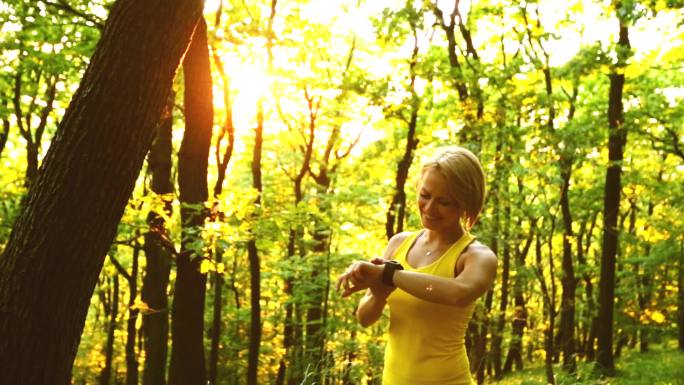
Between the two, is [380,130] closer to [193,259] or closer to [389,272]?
[193,259]

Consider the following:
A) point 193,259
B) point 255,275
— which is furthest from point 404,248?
point 255,275

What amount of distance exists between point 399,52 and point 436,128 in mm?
2432

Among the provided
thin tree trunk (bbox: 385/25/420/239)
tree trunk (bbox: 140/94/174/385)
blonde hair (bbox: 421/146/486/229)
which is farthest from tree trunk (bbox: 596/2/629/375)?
blonde hair (bbox: 421/146/486/229)

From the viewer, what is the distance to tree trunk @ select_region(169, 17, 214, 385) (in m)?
5.83

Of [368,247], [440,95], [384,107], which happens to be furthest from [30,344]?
[368,247]

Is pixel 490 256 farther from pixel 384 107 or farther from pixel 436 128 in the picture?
pixel 436 128

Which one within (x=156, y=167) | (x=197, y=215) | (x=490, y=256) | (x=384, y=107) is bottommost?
(x=490, y=256)

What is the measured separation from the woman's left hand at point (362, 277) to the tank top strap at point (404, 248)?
0.27 meters

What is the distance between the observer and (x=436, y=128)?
51.2 ft

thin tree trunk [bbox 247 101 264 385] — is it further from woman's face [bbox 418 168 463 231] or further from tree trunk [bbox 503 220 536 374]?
woman's face [bbox 418 168 463 231]

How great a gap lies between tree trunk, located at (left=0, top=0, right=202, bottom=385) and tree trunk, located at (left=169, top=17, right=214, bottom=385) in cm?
332

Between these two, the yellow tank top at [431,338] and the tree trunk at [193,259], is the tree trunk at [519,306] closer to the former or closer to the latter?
the tree trunk at [193,259]

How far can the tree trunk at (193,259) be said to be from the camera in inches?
229

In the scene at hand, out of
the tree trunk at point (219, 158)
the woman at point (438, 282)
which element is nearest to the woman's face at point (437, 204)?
the woman at point (438, 282)
